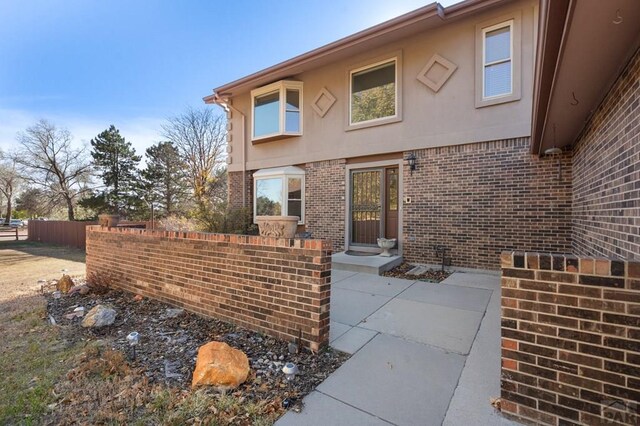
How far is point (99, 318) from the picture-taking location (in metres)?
3.97

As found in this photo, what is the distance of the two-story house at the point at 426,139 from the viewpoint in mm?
6094

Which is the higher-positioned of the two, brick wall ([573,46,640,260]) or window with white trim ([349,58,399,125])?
window with white trim ([349,58,399,125])

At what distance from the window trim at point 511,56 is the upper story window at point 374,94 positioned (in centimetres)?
185

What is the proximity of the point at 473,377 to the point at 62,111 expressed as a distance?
3273 centimetres

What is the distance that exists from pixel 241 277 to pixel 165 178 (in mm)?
24687

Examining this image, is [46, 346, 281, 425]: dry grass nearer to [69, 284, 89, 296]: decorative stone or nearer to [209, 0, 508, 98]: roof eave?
[69, 284, 89, 296]: decorative stone

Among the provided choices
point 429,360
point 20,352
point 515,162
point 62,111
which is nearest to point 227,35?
point 515,162

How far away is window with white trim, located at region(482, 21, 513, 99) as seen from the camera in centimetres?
631

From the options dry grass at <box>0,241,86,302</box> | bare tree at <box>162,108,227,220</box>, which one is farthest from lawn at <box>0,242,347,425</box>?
bare tree at <box>162,108,227,220</box>

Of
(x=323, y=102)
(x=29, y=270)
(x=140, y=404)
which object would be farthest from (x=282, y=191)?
(x=29, y=270)

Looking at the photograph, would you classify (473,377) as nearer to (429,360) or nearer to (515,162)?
(429,360)

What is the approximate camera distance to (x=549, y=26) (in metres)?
2.08

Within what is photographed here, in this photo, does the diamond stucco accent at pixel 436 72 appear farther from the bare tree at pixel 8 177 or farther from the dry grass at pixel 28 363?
the bare tree at pixel 8 177

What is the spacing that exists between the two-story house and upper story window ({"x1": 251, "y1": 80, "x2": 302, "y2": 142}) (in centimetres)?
4
